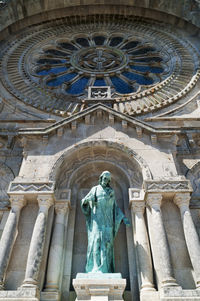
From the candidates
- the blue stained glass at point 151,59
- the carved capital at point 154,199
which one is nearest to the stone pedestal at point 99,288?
the carved capital at point 154,199

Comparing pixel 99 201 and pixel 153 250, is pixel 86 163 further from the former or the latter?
pixel 153 250

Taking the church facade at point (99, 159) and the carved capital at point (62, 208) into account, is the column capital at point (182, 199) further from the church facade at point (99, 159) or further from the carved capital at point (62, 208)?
the carved capital at point (62, 208)

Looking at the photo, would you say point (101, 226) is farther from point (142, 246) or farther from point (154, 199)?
point (154, 199)

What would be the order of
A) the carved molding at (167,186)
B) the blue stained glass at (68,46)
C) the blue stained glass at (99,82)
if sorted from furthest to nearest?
the blue stained glass at (68,46) < the blue stained glass at (99,82) < the carved molding at (167,186)

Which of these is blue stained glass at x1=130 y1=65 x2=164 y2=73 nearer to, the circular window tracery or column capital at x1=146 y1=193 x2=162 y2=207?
the circular window tracery

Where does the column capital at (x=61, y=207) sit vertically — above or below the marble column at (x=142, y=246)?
above

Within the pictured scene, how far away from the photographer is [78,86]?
1373cm

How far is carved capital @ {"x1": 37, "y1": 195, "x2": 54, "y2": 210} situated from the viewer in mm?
6826

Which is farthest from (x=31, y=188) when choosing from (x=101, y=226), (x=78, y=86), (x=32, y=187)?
(x=78, y=86)

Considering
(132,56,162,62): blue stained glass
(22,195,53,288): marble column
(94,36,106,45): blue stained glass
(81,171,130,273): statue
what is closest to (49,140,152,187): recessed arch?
(22,195,53,288): marble column

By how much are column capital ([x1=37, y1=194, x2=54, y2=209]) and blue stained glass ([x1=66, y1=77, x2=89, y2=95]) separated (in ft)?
23.7

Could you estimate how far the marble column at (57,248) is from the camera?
6.02 m

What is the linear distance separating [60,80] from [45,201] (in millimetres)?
8594

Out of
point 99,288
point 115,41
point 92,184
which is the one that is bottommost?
point 99,288
